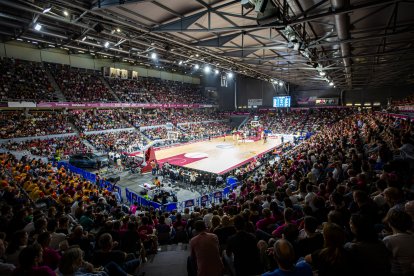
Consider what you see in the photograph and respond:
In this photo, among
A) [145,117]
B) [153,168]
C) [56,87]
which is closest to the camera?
[153,168]

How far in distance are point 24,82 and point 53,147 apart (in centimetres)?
1059

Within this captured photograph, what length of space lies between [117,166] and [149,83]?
28.8 m

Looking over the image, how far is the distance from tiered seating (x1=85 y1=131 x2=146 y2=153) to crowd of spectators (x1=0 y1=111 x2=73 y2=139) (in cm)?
351

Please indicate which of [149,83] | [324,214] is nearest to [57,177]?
[324,214]

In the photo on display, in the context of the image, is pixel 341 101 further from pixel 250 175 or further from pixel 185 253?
pixel 185 253

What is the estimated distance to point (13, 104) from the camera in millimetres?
24031

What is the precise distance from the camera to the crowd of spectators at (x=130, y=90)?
126ft

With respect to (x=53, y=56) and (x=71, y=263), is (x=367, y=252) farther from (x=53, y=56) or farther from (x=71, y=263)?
(x=53, y=56)

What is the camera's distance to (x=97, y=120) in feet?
106

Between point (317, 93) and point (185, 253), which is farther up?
point (317, 93)

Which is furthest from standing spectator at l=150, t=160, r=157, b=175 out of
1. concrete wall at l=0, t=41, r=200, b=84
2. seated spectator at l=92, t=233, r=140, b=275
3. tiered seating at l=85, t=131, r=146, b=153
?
concrete wall at l=0, t=41, r=200, b=84

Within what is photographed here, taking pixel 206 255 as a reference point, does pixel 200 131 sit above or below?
below

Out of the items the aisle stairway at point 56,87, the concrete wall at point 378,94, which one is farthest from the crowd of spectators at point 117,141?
the concrete wall at point 378,94

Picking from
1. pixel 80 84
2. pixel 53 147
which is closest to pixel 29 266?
pixel 53 147
